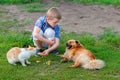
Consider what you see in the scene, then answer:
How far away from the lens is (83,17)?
→ 9531 mm

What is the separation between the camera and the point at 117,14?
32.2 feet

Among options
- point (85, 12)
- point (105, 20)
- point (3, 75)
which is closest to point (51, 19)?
point (3, 75)

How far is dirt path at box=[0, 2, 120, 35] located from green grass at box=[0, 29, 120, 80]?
22.2 inches

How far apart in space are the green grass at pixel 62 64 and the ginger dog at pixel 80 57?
9cm

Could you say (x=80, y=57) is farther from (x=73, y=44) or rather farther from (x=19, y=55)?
(x=19, y=55)

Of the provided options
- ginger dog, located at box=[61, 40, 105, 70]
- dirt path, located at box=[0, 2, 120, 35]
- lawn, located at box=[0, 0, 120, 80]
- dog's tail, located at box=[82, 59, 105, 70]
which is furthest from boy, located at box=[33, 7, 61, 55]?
dirt path, located at box=[0, 2, 120, 35]

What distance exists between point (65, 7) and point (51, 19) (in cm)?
412

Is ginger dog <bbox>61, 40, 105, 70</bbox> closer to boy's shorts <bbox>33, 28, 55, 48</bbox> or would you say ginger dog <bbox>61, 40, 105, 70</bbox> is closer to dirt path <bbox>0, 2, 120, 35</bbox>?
boy's shorts <bbox>33, 28, 55, 48</bbox>

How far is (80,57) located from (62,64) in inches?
12.7

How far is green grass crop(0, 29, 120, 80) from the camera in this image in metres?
5.71

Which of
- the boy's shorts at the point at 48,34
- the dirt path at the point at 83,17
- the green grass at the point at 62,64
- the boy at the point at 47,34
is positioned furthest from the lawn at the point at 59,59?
the dirt path at the point at 83,17

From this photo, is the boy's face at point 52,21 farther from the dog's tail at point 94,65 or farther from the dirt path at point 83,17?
the dirt path at point 83,17

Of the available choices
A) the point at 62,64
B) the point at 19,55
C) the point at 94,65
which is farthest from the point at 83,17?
the point at 19,55

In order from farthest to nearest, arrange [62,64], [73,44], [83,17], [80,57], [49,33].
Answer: [83,17]
[49,33]
[73,44]
[62,64]
[80,57]
